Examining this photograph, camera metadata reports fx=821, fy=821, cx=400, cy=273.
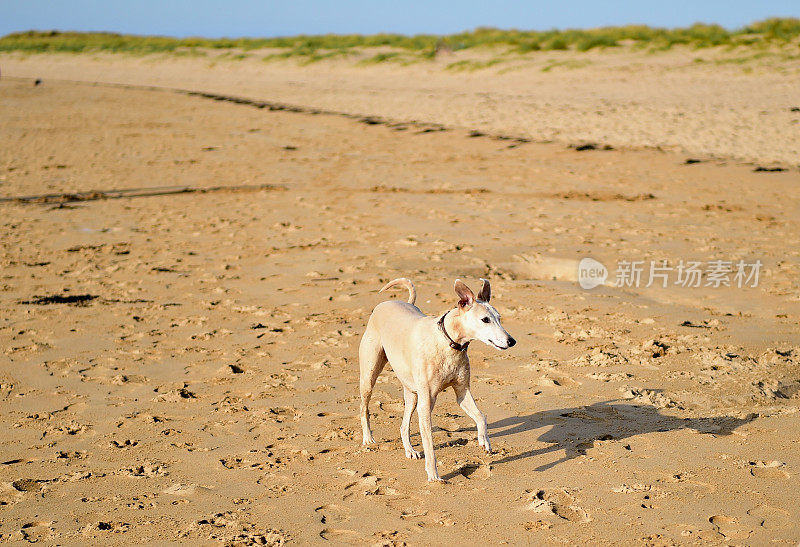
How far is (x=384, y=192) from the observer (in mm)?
12711

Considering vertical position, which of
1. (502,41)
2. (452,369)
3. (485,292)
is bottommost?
(452,369)

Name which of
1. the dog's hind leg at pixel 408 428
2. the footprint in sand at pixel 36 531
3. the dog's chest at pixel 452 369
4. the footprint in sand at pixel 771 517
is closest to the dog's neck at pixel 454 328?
the dog's chest at pixel 452 369

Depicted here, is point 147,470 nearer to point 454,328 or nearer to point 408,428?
point 408,428

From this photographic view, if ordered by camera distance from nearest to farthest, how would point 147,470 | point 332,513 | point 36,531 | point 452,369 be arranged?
point 36,531 → point 332,513 → point 452,369 → point 147,470

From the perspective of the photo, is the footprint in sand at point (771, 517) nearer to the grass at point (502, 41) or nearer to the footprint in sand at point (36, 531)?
the footprint in sand at point (36, 531)

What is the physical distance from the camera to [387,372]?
6105mm

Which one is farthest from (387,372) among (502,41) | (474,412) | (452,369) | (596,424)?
(502,41)

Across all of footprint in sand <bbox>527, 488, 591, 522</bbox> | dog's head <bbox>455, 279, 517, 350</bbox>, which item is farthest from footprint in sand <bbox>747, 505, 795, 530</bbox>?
dog's head <bbox>455, 279, 517, 350</bbox>

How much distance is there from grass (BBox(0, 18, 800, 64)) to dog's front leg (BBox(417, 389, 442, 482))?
24.6 metres

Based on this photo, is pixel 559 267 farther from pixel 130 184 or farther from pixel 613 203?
pixel 130 184

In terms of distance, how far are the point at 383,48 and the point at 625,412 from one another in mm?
35882

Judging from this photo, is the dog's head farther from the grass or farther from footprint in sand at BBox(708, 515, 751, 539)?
the grass

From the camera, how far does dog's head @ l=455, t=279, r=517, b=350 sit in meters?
3.92

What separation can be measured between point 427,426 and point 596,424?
134 cm
